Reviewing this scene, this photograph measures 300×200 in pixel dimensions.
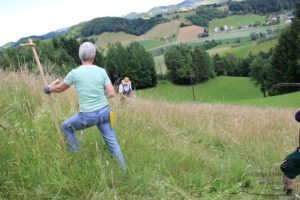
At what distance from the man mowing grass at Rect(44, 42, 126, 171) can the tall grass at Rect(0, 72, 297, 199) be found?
195 millimetres

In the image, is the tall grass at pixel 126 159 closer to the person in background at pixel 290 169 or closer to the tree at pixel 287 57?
the person in background at pixel 290 169

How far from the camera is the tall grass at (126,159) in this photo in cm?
339

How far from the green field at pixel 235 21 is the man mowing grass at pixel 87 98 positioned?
163m

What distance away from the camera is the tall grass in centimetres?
339

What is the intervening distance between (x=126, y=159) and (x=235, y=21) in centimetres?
17203

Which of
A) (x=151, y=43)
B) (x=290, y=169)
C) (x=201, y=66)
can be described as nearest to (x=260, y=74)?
(x=201, y=66)

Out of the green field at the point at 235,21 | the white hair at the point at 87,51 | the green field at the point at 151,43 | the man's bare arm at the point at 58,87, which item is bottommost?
the green field at the point at 151,43

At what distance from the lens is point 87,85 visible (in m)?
4.11

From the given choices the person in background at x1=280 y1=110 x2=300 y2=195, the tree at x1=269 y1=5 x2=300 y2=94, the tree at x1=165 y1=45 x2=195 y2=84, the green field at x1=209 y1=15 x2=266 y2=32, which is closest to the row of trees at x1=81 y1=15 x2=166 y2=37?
the green field at x1=209 y1=15 x2=266 y2=32

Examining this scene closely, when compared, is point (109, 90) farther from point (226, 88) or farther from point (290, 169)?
point (226, 88)

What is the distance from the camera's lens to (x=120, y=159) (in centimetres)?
396

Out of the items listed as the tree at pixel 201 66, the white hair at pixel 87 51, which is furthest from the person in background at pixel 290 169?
the tree at pixel 201 66

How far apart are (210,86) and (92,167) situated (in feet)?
221

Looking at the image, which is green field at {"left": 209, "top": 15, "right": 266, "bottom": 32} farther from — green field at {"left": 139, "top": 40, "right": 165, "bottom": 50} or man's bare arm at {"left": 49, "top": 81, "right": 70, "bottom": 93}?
man's bare arm at {"left": 49, "top": 81, "right": 70, "bottom": 93}
